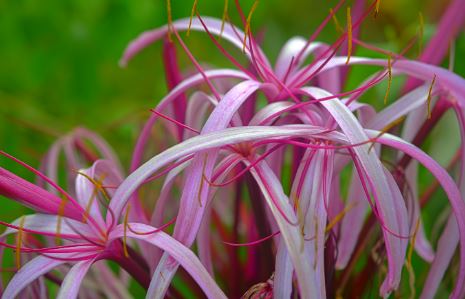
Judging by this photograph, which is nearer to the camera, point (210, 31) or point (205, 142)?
point (205, 142)

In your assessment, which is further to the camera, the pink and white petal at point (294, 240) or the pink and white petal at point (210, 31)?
the pink and white petal at point (210, 31)

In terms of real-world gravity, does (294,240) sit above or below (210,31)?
below

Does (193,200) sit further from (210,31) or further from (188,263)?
(210,31)

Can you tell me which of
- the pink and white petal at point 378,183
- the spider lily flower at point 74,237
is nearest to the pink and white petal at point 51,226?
the spider lily flower at point 74,237

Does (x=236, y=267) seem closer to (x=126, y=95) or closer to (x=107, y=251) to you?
(x=107, y=251)

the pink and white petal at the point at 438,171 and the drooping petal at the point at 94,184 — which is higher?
the drooping petal at the point at 94,184

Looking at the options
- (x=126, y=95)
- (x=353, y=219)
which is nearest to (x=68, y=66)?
(x=126, y=95)

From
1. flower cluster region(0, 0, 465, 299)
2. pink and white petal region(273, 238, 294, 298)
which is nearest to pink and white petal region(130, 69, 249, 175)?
flower cluster region(0, 0, 465, 299)

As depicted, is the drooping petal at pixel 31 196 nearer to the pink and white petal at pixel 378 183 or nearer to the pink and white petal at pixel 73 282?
the pink and white petal at pixel 73 282

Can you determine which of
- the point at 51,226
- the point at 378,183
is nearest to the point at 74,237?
the point at 51,226

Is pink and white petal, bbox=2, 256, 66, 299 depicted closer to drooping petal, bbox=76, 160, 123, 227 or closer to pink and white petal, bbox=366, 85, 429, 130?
drooping petal, bbox=76, 160, 123, 227
